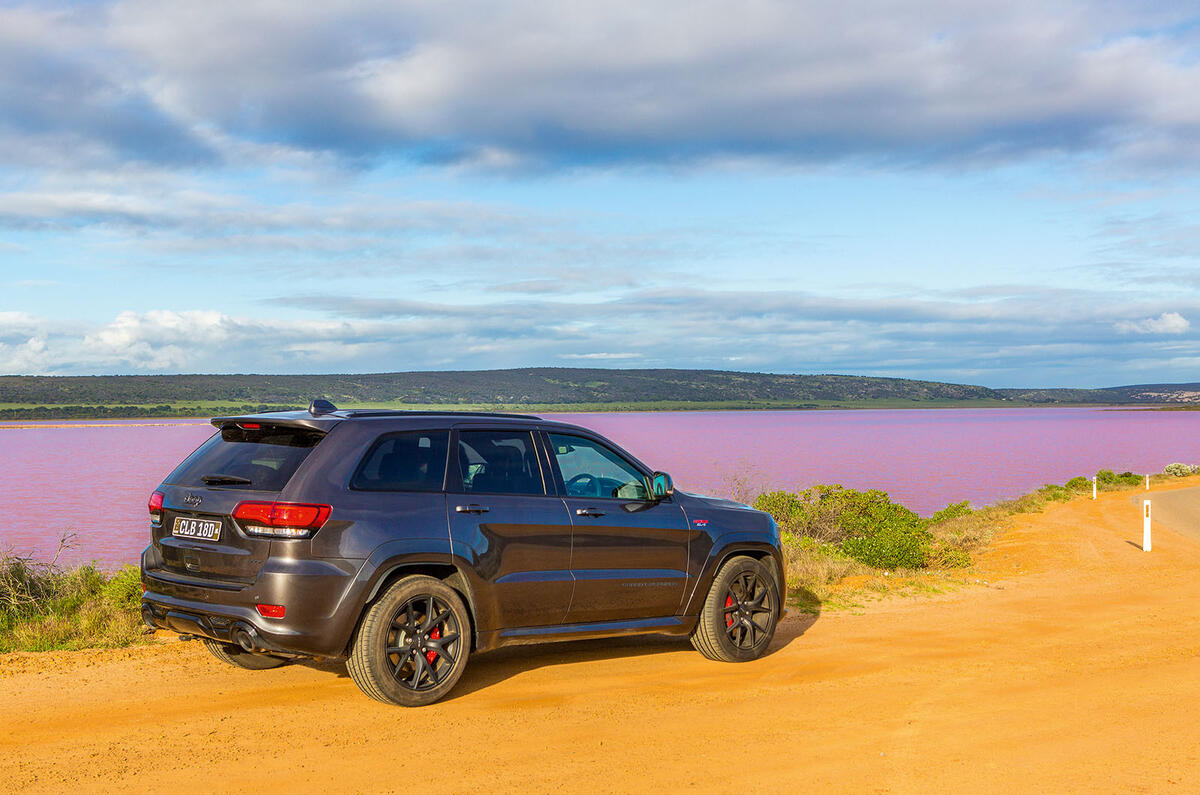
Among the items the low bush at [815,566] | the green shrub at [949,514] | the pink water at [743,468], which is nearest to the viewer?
the low bush at [815,566]

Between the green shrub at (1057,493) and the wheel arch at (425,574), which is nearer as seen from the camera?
the wheel arch at (425,574)

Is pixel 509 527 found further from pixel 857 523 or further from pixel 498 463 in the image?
pixel 857 523

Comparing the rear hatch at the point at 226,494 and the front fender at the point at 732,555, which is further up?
the rear hatch at the point at 226,494

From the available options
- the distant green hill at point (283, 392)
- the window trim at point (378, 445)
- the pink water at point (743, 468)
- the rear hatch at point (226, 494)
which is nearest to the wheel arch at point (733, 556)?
the window trim at point (378, 445)

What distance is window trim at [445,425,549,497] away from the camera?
22.9 ft

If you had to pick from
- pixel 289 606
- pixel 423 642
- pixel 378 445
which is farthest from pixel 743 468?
pixel 289 606

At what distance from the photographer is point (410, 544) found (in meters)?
6.57

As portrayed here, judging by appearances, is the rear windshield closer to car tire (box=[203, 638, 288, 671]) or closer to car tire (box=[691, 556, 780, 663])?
car tire (box=[203, 638, 288, 671])

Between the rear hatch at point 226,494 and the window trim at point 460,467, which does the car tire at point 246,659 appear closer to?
the rear hatch at point 226,494

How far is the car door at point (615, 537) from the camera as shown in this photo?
294 inches

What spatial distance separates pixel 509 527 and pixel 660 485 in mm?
1320

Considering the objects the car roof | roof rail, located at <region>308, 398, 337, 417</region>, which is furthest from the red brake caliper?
roof rail, located at <region>308, 398, 337, 417</region>

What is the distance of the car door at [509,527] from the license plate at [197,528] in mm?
1433

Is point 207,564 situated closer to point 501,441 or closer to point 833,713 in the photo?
point 501,441
